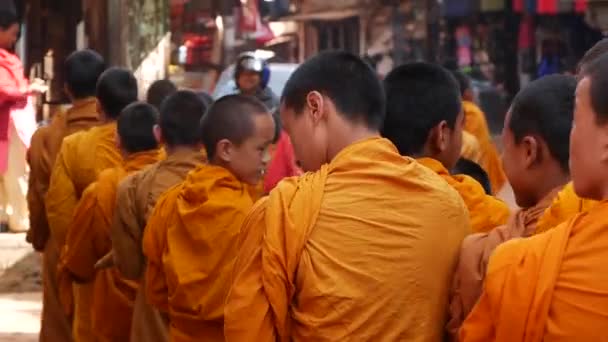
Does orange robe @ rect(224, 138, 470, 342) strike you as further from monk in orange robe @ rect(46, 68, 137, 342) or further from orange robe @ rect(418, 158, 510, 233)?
monk in orange robe @ rect(46, 68, 137, 342)

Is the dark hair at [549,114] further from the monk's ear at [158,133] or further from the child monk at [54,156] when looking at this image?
the child monk at [54,156]

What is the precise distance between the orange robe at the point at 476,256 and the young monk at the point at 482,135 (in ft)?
14.3

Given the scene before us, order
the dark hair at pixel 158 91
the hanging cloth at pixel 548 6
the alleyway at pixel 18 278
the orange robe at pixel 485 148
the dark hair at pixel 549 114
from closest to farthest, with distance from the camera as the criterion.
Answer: the dark hair at pixel 549 114 → the dark hair at pixel 158 91 → the orange robe at pixel 485 148 → the alleyway at pixel 18 278 → the hanging cloth at pixel 548 6

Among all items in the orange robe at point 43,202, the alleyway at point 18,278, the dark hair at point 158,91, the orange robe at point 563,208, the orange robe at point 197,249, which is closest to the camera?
the orange robe at point 563,208

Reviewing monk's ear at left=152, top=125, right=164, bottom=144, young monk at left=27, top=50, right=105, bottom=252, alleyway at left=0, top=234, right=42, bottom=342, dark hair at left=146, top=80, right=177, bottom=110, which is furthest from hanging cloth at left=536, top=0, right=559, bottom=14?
monk's ear at left=152, top=125, right=164, bottom=144

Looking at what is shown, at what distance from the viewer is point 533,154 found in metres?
3.69

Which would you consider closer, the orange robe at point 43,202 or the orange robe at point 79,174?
the orange robe at point 79,174

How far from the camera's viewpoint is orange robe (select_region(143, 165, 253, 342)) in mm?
5332

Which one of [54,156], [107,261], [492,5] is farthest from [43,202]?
[492,5]

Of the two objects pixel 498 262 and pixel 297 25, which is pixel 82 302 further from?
pixel 297 25

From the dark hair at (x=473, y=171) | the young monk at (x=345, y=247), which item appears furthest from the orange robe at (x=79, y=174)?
the young monk at (x=345, y=247)

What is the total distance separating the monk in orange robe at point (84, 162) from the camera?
23.7 ft

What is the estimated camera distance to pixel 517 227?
3.72 metres

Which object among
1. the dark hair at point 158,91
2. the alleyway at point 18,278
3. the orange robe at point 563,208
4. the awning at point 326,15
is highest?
the orange robe at point 563,208
